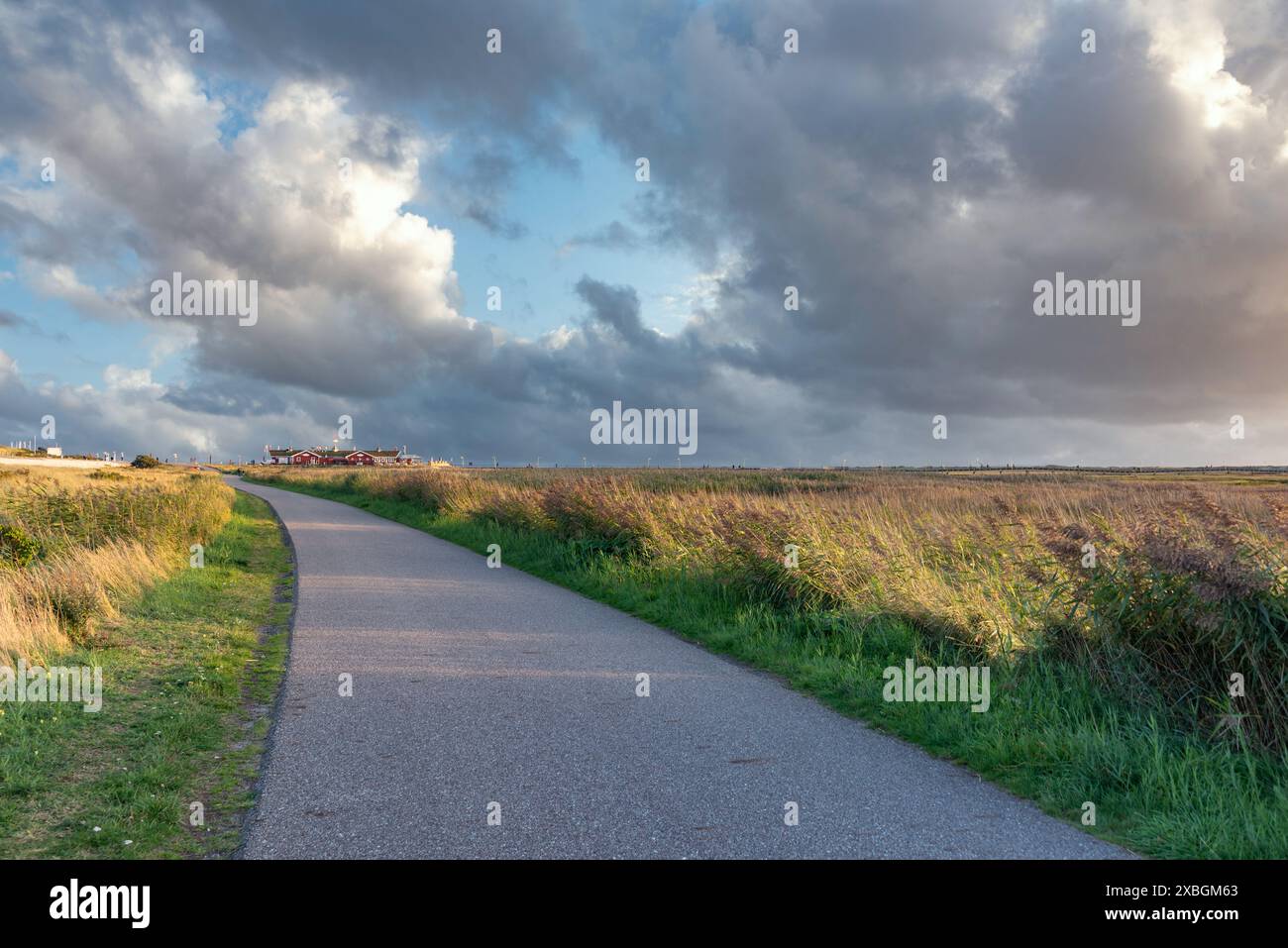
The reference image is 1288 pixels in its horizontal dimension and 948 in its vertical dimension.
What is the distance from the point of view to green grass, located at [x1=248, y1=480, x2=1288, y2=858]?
170 inches

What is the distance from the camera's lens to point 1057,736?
5.47 metres

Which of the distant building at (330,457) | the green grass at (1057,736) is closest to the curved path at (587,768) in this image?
the green grass at (1057,736)

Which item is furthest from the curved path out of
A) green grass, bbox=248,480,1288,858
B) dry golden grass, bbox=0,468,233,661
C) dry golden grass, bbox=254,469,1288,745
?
dry golden grass, bbox=0,468,233,661

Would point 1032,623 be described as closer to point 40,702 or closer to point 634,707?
point 634,707

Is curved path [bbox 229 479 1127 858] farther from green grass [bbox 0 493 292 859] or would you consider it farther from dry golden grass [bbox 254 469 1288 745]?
dry golden grass [bbox 254 469 1288 745]

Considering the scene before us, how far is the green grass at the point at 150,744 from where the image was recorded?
4.36 metres

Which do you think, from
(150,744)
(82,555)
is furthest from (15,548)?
(150,744)

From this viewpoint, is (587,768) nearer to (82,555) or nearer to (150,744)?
(150,744)

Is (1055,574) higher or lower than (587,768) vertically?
higher

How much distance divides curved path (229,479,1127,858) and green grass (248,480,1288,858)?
27cm

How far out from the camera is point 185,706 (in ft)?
22.3

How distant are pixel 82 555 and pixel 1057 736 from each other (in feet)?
42.7
